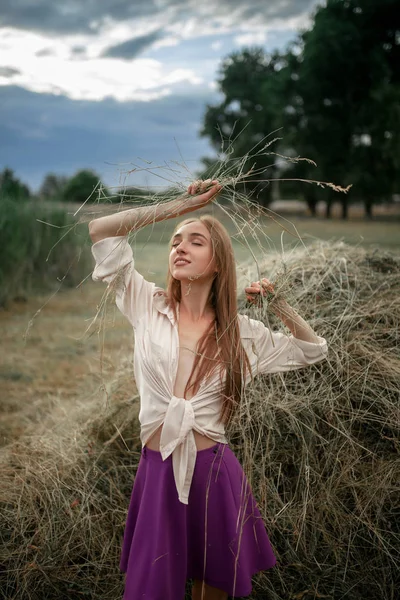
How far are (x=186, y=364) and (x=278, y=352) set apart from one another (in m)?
0.38

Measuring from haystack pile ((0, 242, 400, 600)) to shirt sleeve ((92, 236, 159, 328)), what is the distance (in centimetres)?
51

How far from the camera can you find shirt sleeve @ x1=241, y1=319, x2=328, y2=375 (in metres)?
1.96

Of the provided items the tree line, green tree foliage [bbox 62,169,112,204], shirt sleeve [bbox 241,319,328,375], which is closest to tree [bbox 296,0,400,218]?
the tree line

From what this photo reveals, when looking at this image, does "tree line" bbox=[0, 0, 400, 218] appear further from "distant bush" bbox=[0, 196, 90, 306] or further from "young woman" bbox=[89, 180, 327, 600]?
"young woman" bbox=[89, 180, 327, 600]

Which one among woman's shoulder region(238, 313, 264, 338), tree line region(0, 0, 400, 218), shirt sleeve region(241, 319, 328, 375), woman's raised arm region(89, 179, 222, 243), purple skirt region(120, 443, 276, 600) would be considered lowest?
purple skirt region(120, 443, 276, 600)

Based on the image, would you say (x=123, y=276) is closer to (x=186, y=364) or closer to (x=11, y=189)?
(x=186, y=364)

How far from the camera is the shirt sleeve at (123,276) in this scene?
1881 mm

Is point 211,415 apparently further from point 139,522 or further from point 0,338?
point 0,338

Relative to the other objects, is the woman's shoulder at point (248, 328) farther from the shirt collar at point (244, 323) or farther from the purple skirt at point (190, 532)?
the purple skirt at point (190, 532)

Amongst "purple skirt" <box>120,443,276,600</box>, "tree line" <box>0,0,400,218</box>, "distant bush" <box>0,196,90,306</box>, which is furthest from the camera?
"tree line" <box>0,0,400,218</box>

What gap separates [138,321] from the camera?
1976mm

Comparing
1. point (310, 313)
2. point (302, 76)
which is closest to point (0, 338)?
point (310, 313)

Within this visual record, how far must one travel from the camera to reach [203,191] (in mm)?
1827

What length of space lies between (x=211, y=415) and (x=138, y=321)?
454 mm
